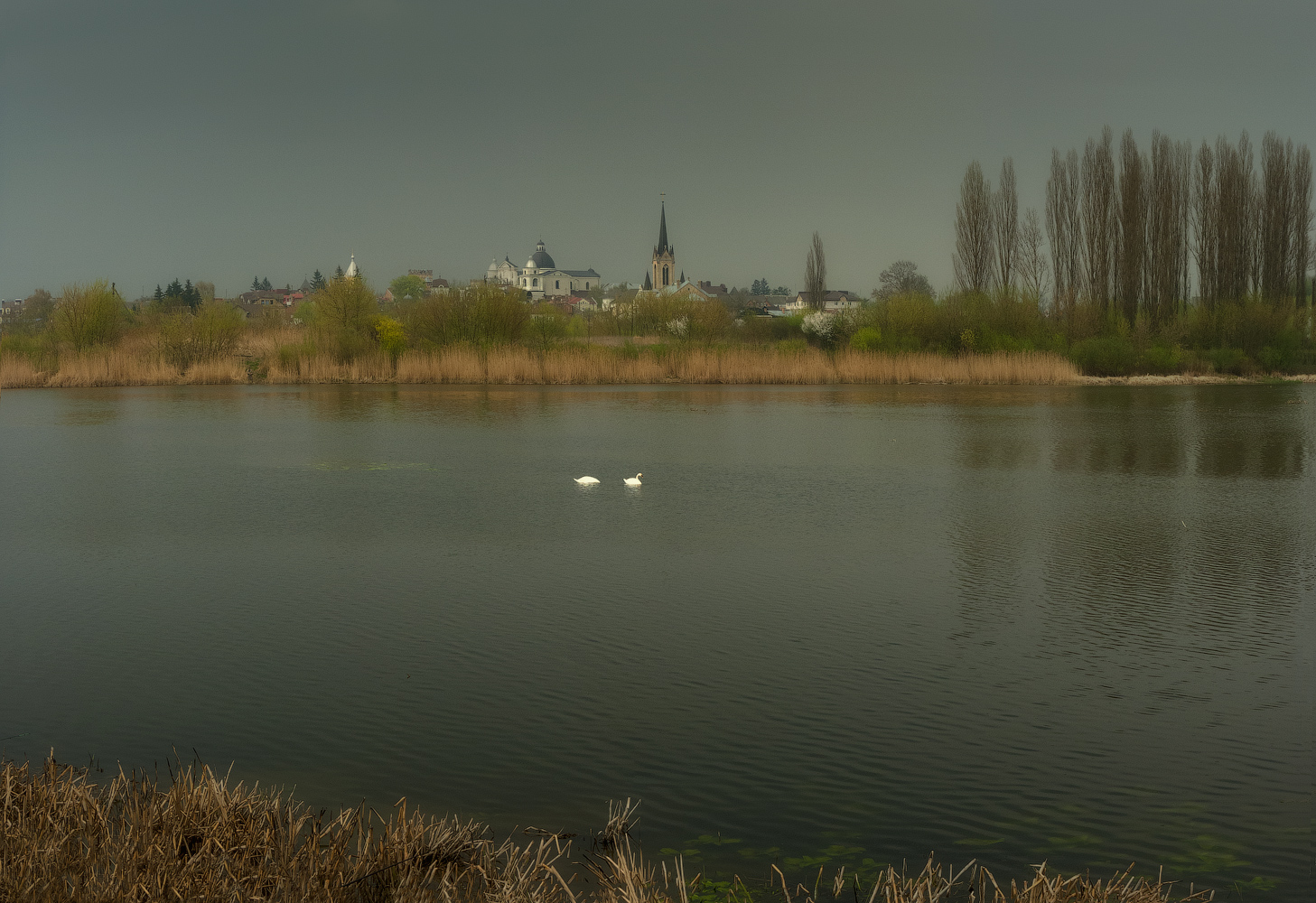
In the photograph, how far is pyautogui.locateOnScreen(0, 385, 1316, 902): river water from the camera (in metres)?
3.92

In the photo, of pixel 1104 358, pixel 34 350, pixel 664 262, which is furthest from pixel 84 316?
pixel 664 262

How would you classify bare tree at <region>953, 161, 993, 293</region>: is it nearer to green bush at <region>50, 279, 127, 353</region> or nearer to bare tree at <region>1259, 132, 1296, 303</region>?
bare tree at <region>1259, 132, 1296, 303</region>

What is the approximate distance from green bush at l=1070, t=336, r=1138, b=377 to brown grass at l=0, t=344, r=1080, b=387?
1.86 meters

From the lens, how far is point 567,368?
32469 millimetres

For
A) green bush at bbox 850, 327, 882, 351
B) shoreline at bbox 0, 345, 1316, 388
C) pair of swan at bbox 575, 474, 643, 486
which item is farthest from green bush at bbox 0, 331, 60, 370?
pair of swan at bbox 575, 474, 643, 486

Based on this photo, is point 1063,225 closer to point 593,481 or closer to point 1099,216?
point 1099,216

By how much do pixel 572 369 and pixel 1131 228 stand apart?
21118 mm

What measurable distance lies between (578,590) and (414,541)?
7.51 ft

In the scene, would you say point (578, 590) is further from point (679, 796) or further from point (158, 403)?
point (158, 403)

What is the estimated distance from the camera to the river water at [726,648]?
392cm

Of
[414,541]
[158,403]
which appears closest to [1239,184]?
[158,403]

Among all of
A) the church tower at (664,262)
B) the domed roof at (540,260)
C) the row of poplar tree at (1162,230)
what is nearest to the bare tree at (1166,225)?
the row of poplar tree at (1162,230)

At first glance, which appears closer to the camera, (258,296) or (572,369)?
(572,369)

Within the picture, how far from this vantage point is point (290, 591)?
7.27m
